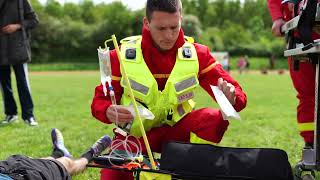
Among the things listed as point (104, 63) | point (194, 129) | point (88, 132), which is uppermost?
point (104, 63)

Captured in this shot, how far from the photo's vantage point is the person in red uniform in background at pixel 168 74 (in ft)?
10.7

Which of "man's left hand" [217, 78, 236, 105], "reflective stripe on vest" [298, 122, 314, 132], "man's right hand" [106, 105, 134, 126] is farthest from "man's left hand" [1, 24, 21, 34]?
"man's left hand" [217, 78, 236, 105]

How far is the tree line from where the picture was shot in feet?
190

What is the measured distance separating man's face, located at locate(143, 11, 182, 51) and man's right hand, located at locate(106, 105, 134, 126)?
646mm

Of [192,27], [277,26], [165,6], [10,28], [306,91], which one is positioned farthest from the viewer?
[192,27]

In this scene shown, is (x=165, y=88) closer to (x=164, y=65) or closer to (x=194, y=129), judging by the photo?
(x=164, y=65)

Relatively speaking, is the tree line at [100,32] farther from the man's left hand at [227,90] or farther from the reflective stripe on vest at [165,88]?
the man's left hand at [227,90]

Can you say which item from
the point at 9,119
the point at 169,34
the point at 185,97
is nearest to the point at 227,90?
the point at 185,97

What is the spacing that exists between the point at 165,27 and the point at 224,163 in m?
1.14

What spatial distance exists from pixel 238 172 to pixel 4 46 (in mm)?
5051

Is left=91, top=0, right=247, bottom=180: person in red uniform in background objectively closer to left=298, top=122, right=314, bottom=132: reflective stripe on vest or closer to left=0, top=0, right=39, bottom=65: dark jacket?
left=298, top=122, right=314, bottom=132: reflective stripe on vest

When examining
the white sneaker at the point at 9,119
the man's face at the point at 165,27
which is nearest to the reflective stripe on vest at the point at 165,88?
the man's face at the point at 165,27

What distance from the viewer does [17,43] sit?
6773mm

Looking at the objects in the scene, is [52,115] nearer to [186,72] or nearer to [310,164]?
[186,72]
